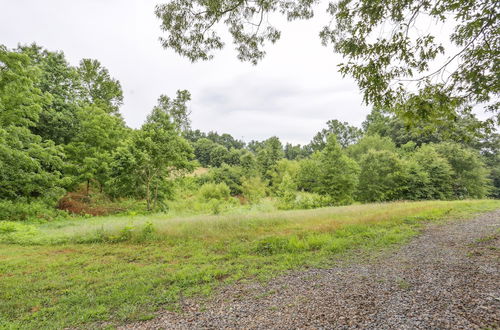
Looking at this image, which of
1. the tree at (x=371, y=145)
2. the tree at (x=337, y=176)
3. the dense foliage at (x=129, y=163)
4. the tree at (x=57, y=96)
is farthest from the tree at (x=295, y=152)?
the tree at (x=57, y=96)

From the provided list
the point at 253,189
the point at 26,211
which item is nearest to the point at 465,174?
the point at 253,189

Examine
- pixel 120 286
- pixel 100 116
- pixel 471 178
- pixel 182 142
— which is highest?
pixel 100 116

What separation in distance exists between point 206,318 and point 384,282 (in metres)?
3.43

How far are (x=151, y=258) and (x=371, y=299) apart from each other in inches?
240

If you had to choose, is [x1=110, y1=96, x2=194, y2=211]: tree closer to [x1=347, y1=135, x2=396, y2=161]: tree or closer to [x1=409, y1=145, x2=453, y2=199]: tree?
[x1=409, y1=145, x2=453, y2=199]: tree

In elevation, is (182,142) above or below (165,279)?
above

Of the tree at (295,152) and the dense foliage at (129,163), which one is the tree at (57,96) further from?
the tree at (295,152)

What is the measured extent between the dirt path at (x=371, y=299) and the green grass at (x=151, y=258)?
693 millimetres

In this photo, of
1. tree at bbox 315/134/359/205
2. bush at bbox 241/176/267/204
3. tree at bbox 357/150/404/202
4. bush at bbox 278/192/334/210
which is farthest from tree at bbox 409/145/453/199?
bush at bbox 241/176/267/204

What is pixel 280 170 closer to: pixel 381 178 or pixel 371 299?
pixel 381 178

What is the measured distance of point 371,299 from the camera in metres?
4.14

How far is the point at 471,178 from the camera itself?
3334 cm

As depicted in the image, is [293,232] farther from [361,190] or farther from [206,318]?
[361,190]

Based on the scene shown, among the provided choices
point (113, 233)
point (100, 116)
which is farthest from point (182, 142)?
point (113, 233)
